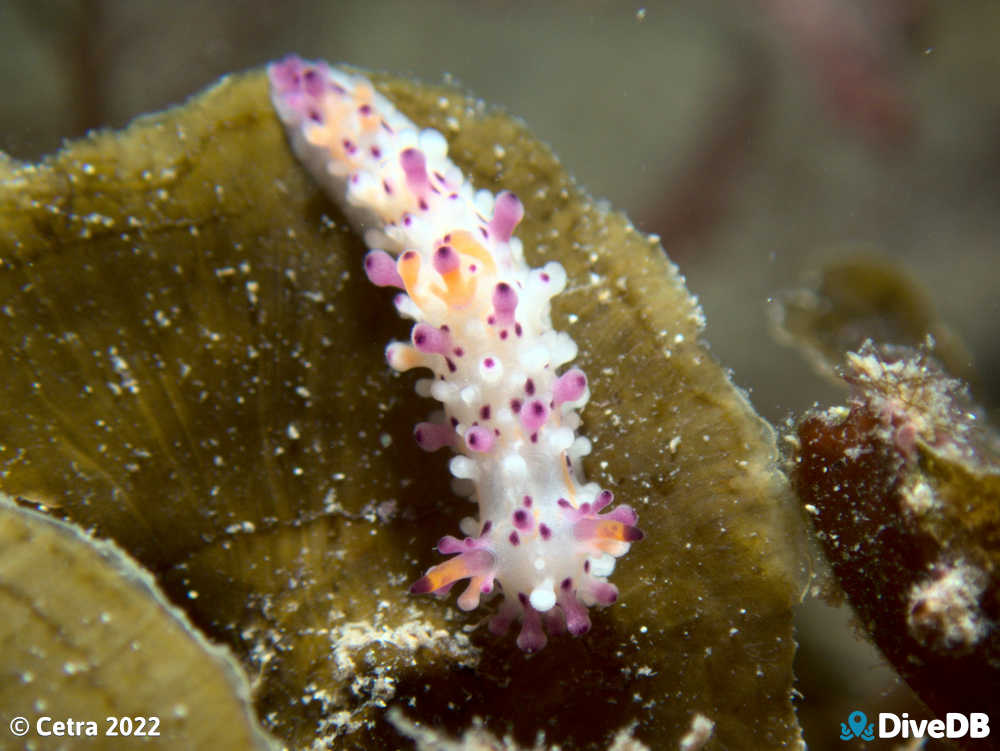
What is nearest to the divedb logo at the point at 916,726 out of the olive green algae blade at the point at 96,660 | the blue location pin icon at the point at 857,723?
the blue location pin icon at the point at 857,723

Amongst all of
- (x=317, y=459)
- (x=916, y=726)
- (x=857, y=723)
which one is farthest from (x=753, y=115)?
(x=317, y=459)

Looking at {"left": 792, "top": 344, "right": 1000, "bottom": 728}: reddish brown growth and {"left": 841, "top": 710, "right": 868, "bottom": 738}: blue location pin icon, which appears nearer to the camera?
{"left": 792, "top": 344, "right": 1000, "bottom": 728}: reddish brown growth

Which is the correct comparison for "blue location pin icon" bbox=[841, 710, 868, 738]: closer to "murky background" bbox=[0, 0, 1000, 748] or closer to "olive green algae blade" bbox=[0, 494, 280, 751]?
"olive green algae blade" bbox=[0, 494, 280, 751]

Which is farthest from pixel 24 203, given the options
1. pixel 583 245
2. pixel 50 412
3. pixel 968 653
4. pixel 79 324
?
pixel 968 653

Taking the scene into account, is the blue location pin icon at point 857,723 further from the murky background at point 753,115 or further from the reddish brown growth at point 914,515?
the murky background at point 753,115

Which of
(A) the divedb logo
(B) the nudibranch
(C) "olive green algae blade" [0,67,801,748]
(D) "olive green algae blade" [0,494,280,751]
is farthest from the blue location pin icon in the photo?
(D) "olive green algae blade" [0,494,280,751]

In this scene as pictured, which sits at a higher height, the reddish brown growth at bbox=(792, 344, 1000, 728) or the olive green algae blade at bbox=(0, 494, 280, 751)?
the reddish brown growth at bbox=(792, 344, 1000, 728)

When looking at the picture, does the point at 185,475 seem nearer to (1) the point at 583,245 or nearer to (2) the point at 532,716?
(2) the point at 532,716
